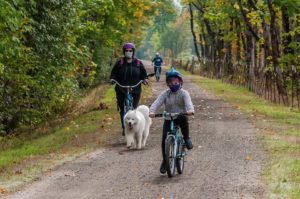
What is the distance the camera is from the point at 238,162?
465 inches

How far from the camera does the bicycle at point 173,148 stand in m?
10.0

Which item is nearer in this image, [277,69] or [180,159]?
[180,159]

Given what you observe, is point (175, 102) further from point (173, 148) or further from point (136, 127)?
point (136, 127)

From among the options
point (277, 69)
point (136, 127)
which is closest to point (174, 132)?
point (136, 127)

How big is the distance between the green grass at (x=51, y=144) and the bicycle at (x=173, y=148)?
2739 mm

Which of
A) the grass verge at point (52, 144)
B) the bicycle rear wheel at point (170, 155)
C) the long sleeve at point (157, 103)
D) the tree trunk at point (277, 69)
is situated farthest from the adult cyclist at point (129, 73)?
the tree trunk at point (277, 69)

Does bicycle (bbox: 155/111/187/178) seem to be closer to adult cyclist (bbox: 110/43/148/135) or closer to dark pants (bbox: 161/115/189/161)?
dark pants (bbox: 161/115/189/161)

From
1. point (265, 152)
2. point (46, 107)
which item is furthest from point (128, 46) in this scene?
point (46, 107)

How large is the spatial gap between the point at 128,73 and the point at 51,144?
3084mm

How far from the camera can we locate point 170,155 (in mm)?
10172

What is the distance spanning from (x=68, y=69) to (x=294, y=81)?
10.9 meters

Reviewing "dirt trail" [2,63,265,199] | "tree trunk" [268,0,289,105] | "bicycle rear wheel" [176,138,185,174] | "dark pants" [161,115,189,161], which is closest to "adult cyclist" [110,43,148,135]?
"dirt trail" [2,63,265,199]

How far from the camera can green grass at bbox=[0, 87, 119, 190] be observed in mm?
11875

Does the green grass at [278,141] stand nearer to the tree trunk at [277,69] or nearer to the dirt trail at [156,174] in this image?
the dirt trail at [156,174]
